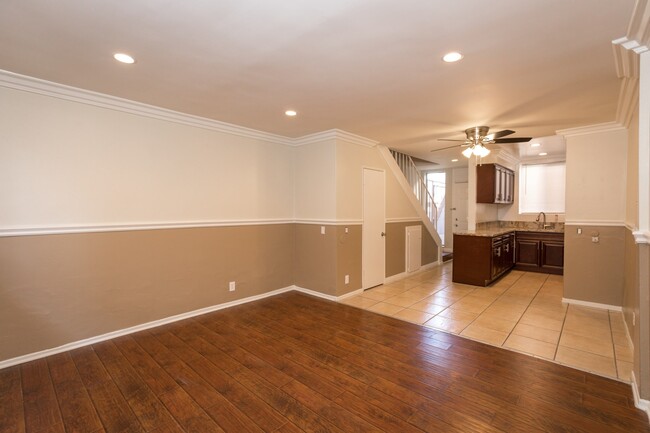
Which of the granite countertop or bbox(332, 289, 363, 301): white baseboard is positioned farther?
the granite countertop

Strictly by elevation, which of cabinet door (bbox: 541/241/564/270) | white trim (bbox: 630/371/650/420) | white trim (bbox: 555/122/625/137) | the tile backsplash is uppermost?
white trim (bbox: 555/122/625/137)

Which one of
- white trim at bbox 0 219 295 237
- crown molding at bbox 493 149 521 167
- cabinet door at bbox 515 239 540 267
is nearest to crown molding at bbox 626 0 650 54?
white trim at bbox 0 219 295 237

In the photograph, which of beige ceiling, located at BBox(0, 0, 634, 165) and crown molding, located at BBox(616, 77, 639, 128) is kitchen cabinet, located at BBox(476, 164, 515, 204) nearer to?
crown molding, located at BBox(616, 77, 639, 128)

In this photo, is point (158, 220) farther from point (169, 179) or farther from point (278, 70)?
point (278, 70)

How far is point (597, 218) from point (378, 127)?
3.26 metres

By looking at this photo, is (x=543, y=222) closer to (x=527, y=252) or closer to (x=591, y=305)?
(x=527, y=252)

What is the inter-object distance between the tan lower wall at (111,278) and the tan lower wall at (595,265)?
15.0 ft

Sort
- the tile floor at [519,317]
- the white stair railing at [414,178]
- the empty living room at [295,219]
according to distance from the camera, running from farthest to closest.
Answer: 1. the white stair railing at [414,178]
2. the tile floor at [519,317]
3. the empty living room at [295,219]

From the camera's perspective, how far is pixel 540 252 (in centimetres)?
630

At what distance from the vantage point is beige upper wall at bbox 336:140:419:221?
458 centimetres

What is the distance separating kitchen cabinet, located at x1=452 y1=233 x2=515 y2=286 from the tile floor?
17 centimetres

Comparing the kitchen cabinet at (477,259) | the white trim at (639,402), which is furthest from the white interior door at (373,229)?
the white trim at (639,402)

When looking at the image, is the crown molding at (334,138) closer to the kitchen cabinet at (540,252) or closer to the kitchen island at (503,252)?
the kitchen island at (503,252)

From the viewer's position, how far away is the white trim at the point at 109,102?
105 inches
